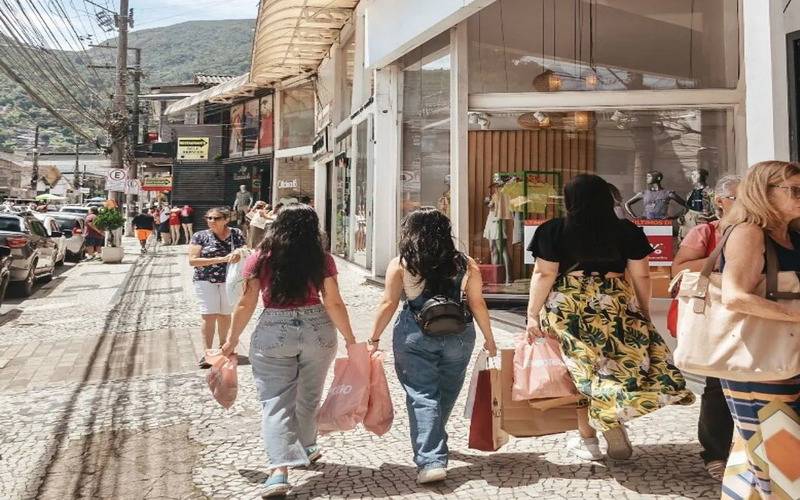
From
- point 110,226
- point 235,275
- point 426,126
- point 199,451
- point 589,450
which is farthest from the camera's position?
point 110,226

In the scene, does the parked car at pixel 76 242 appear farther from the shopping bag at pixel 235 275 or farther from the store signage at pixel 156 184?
the shopping bag at pixel 235 275

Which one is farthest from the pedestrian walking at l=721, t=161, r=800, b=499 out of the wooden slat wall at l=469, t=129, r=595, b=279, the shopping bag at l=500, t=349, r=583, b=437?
the wooden slat wall at l=469, t=129, r=595, b=279

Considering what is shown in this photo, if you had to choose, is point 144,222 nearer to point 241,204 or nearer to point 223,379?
point 241,204

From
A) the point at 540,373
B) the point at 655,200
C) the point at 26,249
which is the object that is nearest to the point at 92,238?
the point at 26,249

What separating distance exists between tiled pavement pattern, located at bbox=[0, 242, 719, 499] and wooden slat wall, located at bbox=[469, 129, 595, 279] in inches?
188

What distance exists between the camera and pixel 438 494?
11.3ft

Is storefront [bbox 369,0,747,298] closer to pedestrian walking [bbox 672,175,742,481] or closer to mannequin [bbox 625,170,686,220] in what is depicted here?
mannequin [bbox 625,170,686,220]

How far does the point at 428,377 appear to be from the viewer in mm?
3617

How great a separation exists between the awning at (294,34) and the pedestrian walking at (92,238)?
6.84m

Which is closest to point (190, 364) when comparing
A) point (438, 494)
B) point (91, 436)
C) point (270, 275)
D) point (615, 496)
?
point (91, 436)

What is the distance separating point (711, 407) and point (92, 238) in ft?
67.0

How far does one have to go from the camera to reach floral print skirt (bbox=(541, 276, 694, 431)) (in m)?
3.39

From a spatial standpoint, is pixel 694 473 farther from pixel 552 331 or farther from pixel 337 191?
pixel 337 191

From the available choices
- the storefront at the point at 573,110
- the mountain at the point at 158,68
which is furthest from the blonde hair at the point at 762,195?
the mountain at the point at 158,68
